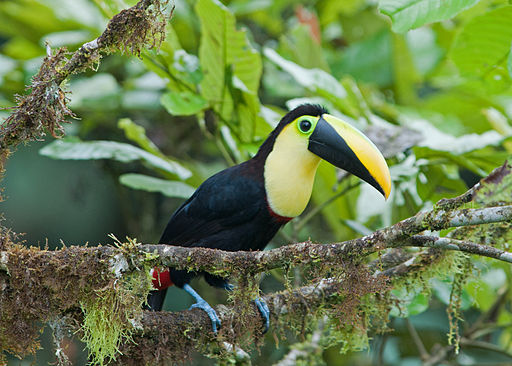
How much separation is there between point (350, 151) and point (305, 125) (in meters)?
0.21

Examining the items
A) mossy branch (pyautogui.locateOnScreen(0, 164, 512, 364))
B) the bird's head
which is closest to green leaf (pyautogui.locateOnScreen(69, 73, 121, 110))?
the bird's head

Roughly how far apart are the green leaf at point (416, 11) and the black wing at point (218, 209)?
25.0 inches

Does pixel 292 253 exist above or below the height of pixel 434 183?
above

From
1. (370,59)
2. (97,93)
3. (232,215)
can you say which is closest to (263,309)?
(232,215)

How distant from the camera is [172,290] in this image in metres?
3.22

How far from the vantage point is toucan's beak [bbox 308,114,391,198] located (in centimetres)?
166

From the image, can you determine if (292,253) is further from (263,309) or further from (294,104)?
(294,104)

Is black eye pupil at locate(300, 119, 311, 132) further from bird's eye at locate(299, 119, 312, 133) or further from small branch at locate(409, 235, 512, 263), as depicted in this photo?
small branch at locate(409, 235, 512, 263)

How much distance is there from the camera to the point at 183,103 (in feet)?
A: 6.67

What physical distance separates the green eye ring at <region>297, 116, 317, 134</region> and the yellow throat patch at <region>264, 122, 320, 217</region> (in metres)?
0.02

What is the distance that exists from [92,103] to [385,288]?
1.75m

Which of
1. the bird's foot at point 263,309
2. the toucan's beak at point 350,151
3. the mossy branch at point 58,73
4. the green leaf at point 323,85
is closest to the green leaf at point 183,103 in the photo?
the green leaf at point 323,85

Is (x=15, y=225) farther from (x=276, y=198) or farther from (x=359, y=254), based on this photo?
(x=359, y=254)

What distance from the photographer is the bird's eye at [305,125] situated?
186 centimetres
